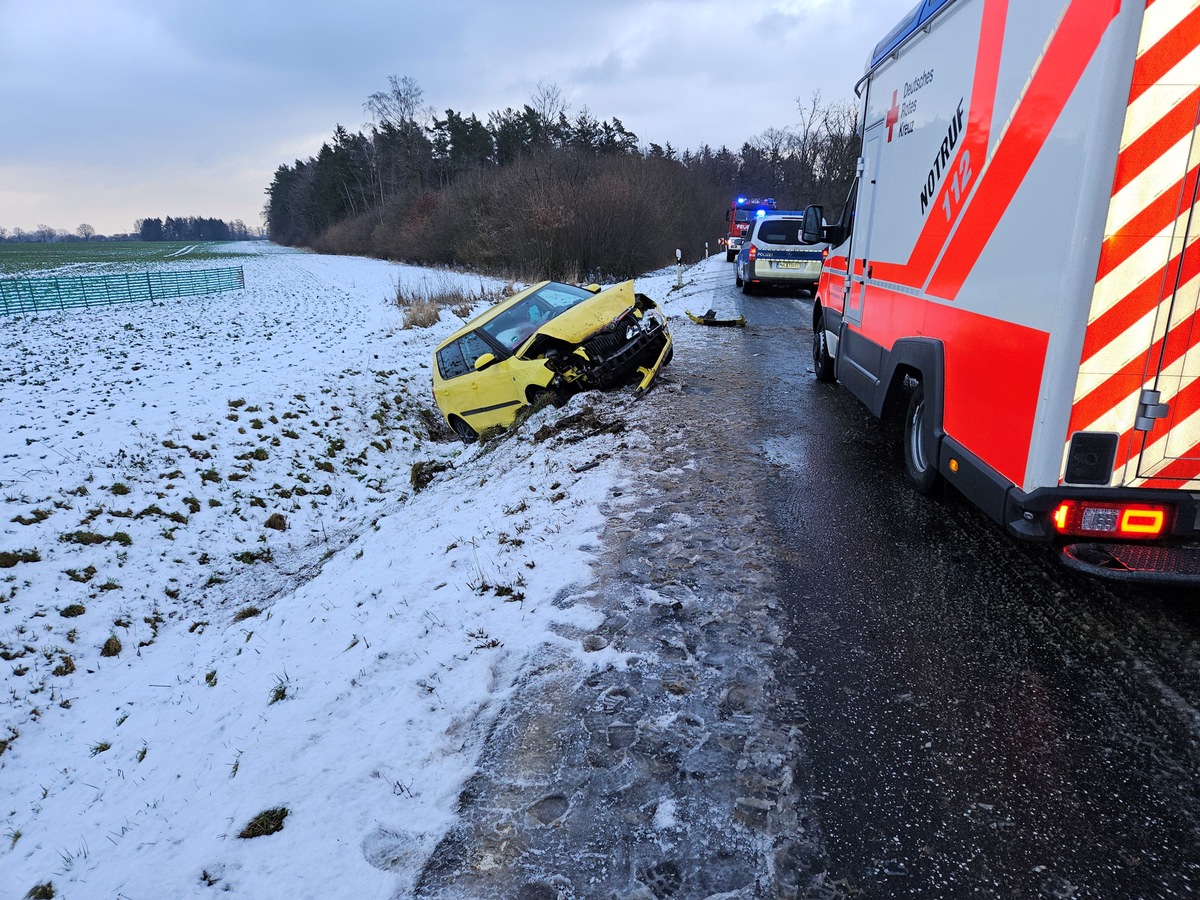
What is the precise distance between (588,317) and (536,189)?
25.1 metres

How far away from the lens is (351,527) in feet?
26.7

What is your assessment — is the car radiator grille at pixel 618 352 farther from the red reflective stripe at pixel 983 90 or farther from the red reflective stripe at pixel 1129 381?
the red reflective stripe at pixel 1129 381

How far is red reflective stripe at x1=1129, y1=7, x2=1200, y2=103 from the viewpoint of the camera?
239 centimetres

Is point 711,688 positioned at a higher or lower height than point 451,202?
lower

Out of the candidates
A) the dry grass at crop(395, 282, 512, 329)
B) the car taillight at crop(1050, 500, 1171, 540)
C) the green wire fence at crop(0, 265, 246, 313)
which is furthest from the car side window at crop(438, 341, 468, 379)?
the green wire fence at crop(0, 265, 246, 313)

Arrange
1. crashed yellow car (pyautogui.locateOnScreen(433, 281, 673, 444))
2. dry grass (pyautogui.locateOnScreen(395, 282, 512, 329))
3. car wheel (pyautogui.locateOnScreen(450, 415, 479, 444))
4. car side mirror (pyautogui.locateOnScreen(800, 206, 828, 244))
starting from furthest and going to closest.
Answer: dry grass (pyautogui.locateOnScreen(395, 282, 512, 329)), car wheel (pyautogui.locateOnScreen(450, 415, 479, 444)), crashed yellow car (pyautogui.locateOnScreen(433, 281, 673, 444)), car side mirror (pyautogui.locateOnScreen(800, 206, 828, 244))

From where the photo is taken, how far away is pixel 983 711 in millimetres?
2729

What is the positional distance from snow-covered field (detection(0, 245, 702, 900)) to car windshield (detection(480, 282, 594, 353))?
116 cm

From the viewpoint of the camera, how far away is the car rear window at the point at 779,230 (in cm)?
1547

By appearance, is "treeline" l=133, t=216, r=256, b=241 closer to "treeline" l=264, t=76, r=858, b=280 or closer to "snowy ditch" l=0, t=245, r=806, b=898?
"treeline" l=264, t=76, r=858, b=280

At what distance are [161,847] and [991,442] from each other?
4284 millimetres

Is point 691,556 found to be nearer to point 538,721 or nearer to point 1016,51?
point 538,721

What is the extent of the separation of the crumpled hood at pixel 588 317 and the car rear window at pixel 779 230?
8.72 meters

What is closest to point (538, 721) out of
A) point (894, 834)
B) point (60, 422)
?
point (894, 834)
